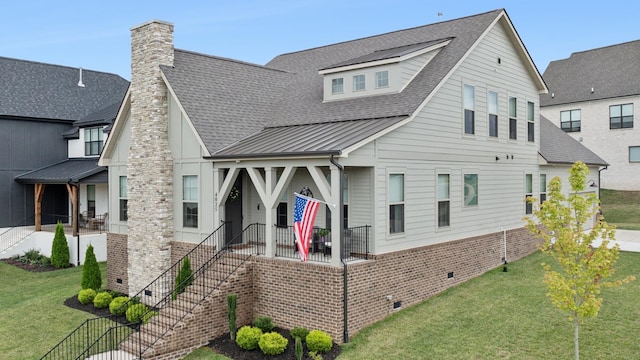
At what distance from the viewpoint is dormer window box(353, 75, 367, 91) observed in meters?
17.6

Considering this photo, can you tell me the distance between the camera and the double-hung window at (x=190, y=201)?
1738 cm

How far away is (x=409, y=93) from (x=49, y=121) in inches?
956

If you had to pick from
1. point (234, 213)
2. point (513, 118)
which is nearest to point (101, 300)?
point (234, 213)

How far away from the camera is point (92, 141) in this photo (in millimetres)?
30797

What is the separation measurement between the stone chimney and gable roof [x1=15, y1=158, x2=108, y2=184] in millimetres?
9594

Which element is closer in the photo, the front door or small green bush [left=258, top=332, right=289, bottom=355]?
small green bush [left=258, top=332, right=289, bottom=355]

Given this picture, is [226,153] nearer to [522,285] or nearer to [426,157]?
[426,157]

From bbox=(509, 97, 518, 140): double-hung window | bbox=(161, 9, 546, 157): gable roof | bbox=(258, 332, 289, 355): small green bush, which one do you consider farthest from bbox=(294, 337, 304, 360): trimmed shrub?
bbox=(509, 97, 518, 140): double-hung window

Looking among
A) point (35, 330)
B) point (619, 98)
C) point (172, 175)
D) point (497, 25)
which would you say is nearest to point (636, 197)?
point (619, 98)

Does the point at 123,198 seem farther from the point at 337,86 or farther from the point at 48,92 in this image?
the point at 48,92

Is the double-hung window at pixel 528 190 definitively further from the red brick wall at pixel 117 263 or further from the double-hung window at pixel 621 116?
the double-hung window at pixel 621 116

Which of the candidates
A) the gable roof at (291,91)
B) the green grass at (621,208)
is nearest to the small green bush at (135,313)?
the gable roof at (291,91)

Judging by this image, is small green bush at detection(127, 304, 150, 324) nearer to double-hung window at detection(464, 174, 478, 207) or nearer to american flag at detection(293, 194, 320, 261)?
american flag at detection(293, 194, 320, 261)

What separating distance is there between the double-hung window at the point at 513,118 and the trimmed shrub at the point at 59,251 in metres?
20.7
